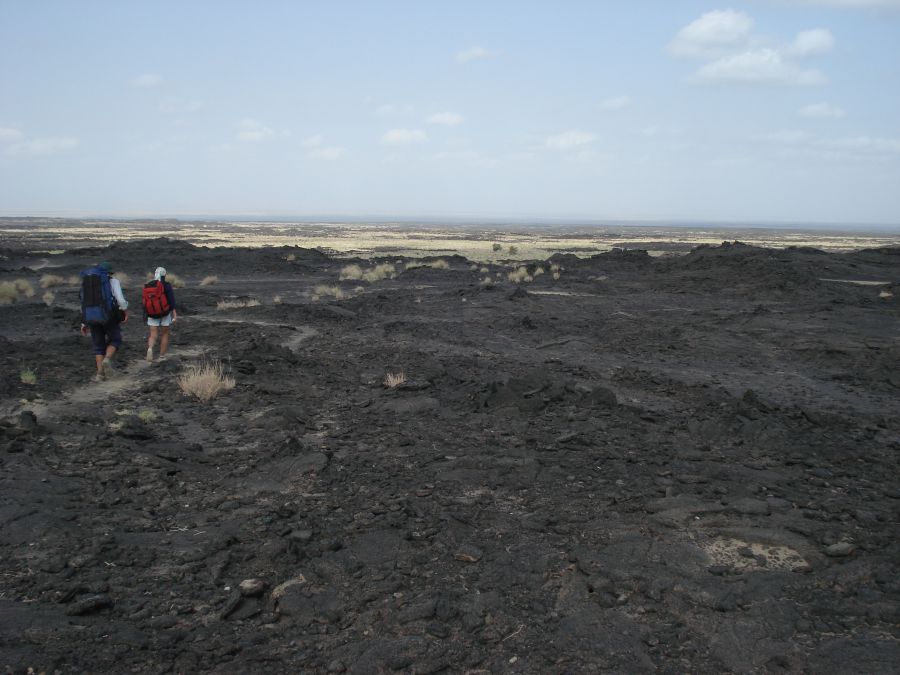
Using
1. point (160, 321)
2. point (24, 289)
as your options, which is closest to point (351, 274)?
point (24, 289)

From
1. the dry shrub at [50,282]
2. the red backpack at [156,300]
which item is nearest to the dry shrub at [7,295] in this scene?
the dry shrub at [50,282]

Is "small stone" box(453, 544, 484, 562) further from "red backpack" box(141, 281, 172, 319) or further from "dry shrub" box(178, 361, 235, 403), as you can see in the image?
"red backpack" box(141, 281, 172, 319)

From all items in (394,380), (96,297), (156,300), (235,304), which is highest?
(96,297)

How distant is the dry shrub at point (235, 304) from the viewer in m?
22.4

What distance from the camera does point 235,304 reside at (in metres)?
22.8

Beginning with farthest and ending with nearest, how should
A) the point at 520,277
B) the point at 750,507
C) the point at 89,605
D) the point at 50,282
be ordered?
the point at 520,277 → the point at 50,282 → the point at 750,507 → the point at 89,605

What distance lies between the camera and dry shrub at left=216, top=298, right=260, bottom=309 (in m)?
22.4

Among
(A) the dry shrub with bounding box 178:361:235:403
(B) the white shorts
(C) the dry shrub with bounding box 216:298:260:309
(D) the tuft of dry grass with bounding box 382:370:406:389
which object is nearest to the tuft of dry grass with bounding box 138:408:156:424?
(A) the dry shrub with bounding box 178:361:235:403

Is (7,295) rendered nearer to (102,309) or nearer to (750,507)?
(102,309)

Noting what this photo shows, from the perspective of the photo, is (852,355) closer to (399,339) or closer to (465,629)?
(399,339)

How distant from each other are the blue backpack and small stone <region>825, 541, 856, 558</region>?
10.8m

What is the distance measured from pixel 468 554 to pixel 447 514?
81 centimetres

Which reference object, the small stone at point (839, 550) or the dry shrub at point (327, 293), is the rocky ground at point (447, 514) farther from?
the dry shrub at point (327, 293)

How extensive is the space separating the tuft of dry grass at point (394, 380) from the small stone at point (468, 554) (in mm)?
6025
